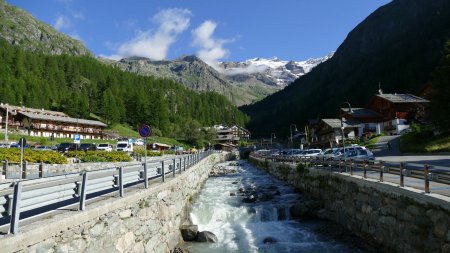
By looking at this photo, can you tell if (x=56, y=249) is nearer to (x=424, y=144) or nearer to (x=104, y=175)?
(x=104, y=175)

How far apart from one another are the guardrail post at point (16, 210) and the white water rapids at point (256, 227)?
10.3 meters

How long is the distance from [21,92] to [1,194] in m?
145

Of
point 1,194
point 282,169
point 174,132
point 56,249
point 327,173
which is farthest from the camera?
point 174,132

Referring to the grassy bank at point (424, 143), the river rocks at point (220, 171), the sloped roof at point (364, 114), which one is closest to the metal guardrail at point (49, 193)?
the grassy bank at point (424, 143)

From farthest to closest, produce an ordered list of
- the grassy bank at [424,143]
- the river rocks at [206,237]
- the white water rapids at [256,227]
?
the grassy bank at [424,143]
the river rocks at [206,237]
the white water rapids at [256,227]

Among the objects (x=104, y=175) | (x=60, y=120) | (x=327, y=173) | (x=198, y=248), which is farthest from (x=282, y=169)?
(x=60, y=120)

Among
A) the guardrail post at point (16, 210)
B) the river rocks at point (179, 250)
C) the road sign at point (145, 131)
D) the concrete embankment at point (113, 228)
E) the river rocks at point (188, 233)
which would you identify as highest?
the road sign at point (145, 131)

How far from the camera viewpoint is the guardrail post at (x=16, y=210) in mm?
6051

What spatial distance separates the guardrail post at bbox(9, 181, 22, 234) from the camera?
6051mm

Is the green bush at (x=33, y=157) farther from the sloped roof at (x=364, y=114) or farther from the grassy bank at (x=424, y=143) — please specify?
the sloped roof at (x=364, y=114)

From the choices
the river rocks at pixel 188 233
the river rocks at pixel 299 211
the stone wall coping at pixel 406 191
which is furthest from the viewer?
the river rocks at pixel 299 211

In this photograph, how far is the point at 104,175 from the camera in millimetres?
10078

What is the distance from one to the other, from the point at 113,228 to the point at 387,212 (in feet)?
33.4

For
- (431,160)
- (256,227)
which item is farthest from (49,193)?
(431,160)
